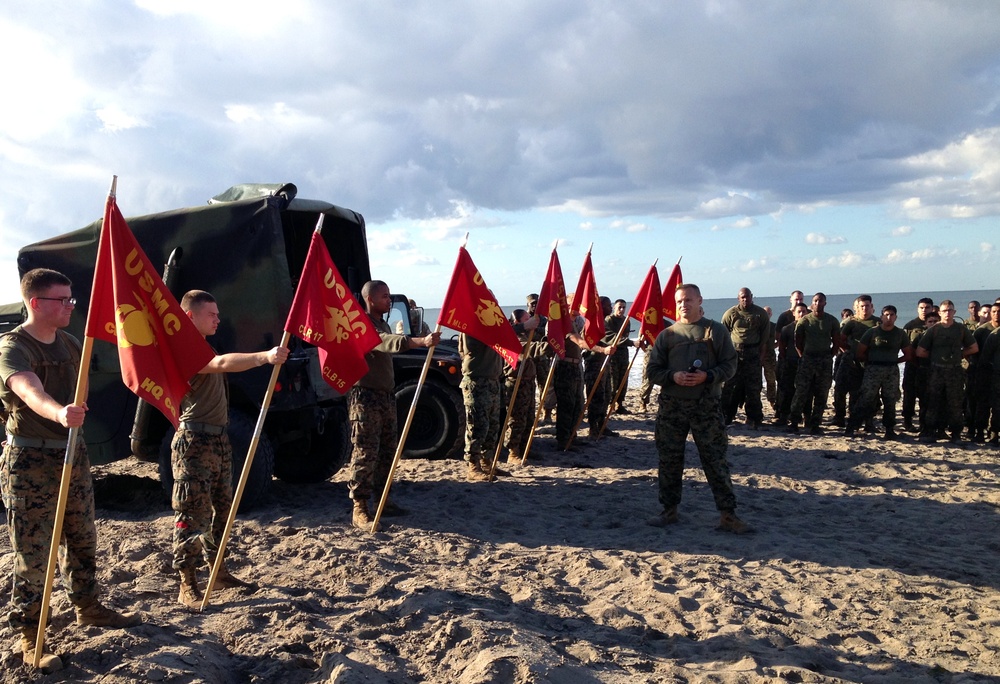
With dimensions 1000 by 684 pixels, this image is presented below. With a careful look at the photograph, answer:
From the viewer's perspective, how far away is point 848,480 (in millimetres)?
8266

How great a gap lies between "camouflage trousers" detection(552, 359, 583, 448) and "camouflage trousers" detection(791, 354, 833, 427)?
3805 mm

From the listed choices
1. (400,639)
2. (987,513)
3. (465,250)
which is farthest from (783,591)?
(465,250)

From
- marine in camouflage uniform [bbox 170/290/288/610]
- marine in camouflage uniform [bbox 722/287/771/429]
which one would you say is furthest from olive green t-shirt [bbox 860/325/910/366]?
marine in camouflage uniform [bbox 170/290/288/610]

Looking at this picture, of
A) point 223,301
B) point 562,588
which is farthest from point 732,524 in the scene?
point 223,301

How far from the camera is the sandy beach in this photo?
12.3ft

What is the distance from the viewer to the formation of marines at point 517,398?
145 inches

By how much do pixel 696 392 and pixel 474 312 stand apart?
2.12m

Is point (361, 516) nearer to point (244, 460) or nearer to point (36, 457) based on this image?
point (244, 460)

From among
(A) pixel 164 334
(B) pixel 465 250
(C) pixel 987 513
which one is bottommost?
(C) pixel 987 513

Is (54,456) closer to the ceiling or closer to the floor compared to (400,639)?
closer to the ceiling

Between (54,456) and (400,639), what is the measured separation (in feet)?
6.38

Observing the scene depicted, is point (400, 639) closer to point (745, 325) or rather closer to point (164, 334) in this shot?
point (164, 334)

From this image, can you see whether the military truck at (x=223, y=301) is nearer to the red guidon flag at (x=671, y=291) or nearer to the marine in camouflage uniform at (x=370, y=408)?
the marine in camouflage uniform at (x=370, y=408)

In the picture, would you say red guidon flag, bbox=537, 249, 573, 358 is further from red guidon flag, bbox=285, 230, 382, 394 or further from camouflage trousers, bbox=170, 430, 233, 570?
camouflage trousers, bbox=170, 430, 233, 570
